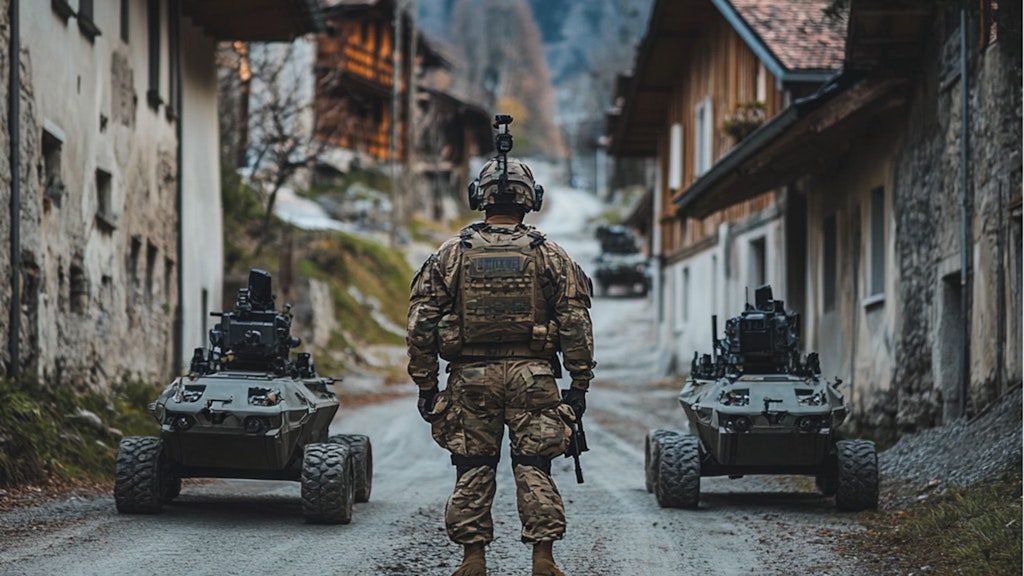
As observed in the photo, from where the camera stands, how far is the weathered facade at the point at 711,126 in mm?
22234

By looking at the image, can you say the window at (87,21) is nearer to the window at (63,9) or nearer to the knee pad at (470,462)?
the window at (63,9)

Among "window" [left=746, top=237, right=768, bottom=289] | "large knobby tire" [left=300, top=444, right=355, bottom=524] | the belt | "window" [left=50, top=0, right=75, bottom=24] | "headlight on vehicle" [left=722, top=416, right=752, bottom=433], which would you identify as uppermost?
"window" [left=50, top=0, right=75, bottom=24]

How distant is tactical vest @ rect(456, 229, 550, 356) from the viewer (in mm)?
7438

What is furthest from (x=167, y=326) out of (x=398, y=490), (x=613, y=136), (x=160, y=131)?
(x=613, y=136)

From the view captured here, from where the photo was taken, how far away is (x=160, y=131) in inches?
864

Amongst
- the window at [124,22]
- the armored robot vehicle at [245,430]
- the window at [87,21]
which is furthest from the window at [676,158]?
the armored robot vehicle at [245,430]

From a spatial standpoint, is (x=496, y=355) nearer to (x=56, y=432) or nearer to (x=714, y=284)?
(x=56, y=432)

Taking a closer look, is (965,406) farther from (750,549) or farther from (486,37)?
(486,37)

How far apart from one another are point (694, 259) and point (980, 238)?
61.2 feet

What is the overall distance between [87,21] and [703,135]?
49.8 feet

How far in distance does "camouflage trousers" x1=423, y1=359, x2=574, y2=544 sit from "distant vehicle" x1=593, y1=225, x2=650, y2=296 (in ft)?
140

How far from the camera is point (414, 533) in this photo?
966 cm

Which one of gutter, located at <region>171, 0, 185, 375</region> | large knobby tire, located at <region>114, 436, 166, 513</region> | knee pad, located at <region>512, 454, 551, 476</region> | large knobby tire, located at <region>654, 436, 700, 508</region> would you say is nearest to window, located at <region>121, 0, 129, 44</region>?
gutter, located at <region>171, 0, 185, 375</region>

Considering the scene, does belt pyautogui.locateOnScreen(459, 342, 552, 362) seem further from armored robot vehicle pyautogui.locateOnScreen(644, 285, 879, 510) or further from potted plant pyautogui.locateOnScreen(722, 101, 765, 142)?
potted plant pyautogui.locateOnScreen(722, 101, 765, 142)
